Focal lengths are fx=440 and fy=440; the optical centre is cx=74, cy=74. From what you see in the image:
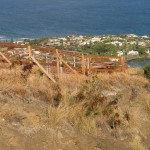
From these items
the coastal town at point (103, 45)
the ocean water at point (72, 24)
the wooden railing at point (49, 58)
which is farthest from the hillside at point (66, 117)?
the ocean water at point (72, 24)

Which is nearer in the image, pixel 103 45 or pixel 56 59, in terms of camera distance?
pixel 56 59

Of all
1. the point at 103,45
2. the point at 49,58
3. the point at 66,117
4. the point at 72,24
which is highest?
the point at 72,24

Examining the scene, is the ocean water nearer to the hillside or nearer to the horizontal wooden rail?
the horizontal wooden rail

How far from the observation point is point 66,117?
873 centimetres

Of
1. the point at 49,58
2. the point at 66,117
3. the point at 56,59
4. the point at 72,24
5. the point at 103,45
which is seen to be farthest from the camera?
the point at 72,24

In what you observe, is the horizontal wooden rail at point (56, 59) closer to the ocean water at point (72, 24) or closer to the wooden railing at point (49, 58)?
the wooden railing at point (49, 58)

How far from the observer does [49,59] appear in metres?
13.6

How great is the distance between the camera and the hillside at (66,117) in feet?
26.0

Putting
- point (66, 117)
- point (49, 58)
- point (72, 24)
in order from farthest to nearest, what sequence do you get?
point (72, 24)
point (49, 58)
point (66, 117)

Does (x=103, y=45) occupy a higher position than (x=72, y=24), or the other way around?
(x=72, y=24)

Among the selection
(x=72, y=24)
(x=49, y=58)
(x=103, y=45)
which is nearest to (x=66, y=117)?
(x=49, y=58)

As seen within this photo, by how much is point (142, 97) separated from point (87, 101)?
93.8 inches

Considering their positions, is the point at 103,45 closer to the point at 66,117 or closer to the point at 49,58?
the point at 49,58

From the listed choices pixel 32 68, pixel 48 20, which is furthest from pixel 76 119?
pixel 48 20
